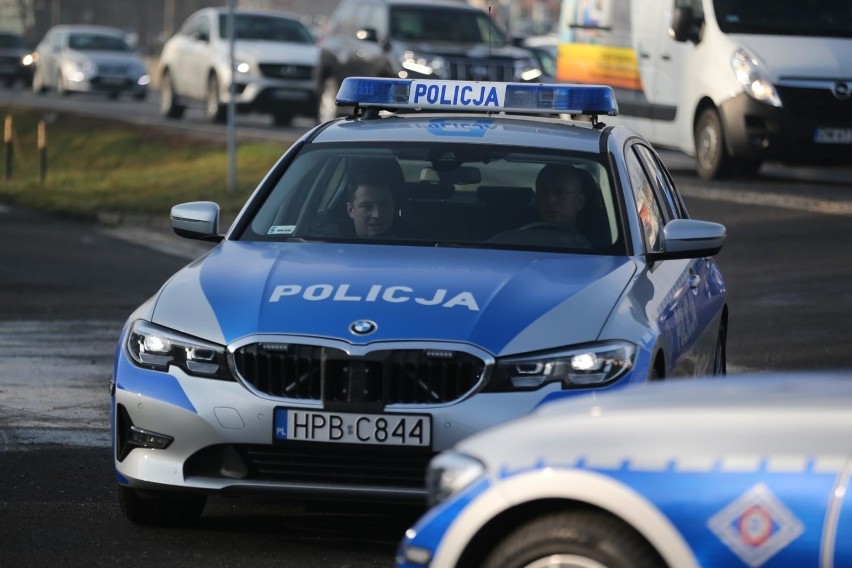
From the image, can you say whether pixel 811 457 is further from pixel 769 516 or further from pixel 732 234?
pixel 732 234

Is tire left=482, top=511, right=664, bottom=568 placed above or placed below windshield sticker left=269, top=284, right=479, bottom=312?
above

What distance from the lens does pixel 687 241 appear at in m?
7.20

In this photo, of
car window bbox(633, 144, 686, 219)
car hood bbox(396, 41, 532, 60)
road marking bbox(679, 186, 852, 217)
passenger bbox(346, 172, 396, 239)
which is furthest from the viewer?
car hood bbox(396, 41, 532, 60)

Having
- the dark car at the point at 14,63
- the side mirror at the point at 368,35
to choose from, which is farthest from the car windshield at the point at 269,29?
the dark car at the point at 14,63

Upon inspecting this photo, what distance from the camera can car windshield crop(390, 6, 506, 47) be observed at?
85.4 ft

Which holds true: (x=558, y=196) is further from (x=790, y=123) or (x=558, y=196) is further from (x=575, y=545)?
(x=790, y=123)

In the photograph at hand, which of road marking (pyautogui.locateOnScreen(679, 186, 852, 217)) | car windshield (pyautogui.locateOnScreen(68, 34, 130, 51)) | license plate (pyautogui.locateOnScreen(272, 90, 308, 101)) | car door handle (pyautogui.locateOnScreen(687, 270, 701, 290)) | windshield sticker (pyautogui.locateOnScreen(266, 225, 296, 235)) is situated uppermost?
windshield sticker (pyautogui.locateOnScreen(266, 225, 296, 235))

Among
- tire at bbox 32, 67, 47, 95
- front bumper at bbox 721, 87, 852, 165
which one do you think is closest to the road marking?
front bumper at bbox 721, 87, 852, 165

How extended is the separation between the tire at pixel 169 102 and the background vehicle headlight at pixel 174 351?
92.2 feet

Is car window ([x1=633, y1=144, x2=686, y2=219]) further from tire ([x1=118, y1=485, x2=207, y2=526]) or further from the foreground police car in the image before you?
the foreground police car

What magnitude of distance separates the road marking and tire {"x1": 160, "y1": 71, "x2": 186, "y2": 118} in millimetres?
15997

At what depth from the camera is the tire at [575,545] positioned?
4.32 metres

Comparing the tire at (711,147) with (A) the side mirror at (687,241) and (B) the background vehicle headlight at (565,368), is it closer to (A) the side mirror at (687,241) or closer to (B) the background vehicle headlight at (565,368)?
(A) the side mirror at (687,241)

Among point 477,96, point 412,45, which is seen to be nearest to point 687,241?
point 477,96
